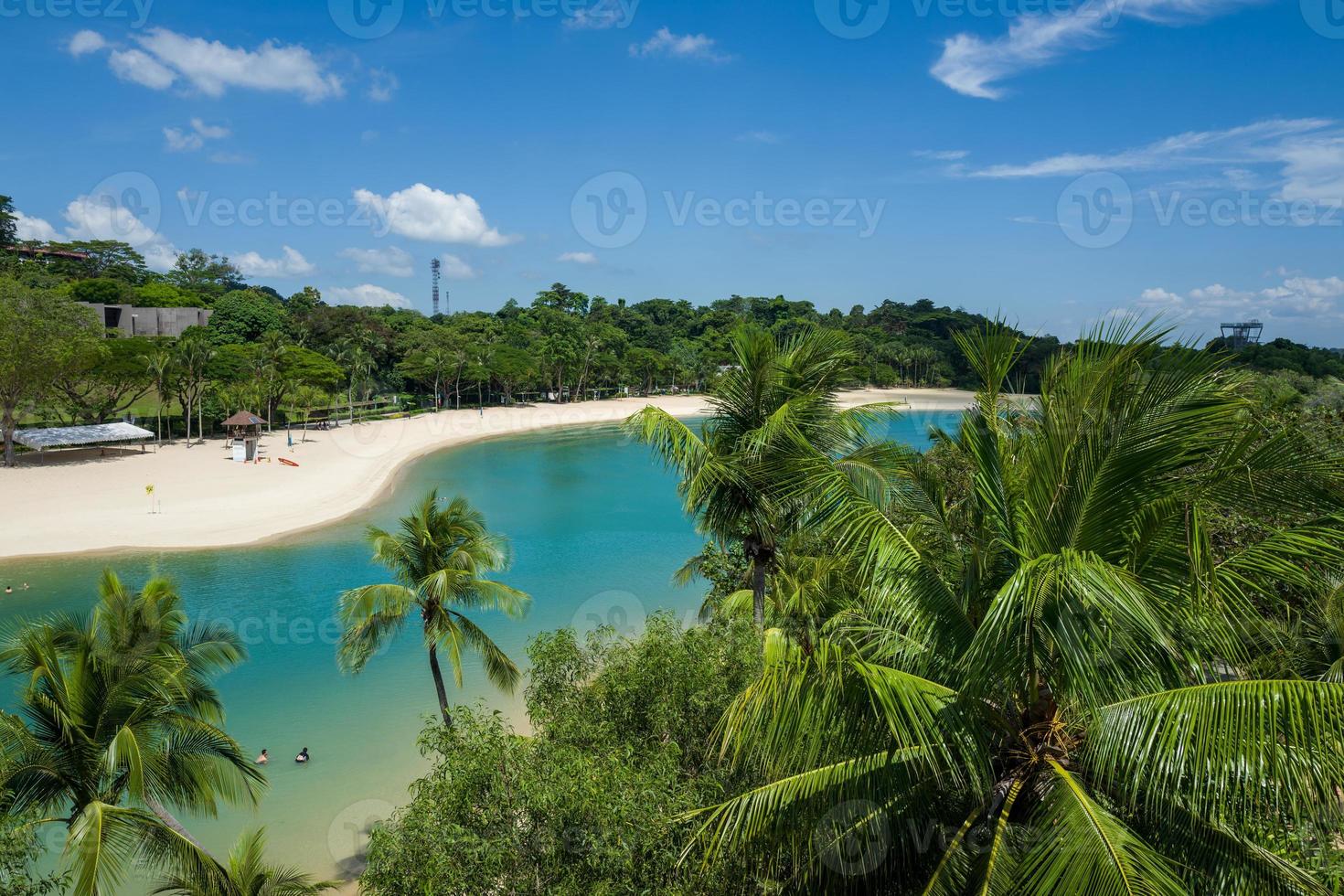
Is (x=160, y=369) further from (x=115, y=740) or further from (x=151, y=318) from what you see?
(x=115, y=740)

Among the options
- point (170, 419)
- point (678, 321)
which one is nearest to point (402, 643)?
point (170, 419)

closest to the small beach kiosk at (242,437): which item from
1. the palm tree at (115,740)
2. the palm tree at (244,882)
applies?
the palm tree at (115,740)

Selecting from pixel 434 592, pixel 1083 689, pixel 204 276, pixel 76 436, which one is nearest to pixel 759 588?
pixel 434 592

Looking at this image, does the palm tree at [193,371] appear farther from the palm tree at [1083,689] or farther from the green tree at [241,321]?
the palm tree at [1083,689]

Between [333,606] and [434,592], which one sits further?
[333,606]

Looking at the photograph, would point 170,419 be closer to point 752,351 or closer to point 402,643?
point 402,643

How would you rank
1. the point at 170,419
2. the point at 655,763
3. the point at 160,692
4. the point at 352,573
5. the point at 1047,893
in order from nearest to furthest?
the point at 1047,893 < the point at 655,763 < the point at 160,692 < the point at 352,573 < the point at 170,419
